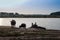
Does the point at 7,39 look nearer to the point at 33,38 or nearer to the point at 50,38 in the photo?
the point at 33,38

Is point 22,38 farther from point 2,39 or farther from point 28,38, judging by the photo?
point 2,39

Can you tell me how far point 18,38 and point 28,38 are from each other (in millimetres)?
483

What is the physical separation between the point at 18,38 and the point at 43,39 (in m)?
1.20

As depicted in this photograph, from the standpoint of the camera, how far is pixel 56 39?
32.1 feet

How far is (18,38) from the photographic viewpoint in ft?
32.1

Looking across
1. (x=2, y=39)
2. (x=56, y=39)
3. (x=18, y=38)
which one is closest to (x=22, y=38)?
(x=18, y=38)

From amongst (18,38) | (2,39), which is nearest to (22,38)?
(18,38)

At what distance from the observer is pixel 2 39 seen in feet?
32.7

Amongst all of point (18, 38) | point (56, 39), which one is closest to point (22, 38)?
point (18, 38)

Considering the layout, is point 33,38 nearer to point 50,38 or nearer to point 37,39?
point 37,39

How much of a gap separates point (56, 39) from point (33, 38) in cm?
110

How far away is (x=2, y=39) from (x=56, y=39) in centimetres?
261

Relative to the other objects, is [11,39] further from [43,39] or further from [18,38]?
[43,39]

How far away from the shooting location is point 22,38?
385 inches
